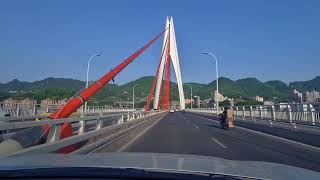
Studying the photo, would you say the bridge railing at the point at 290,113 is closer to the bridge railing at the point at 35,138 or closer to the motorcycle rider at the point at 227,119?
the motorcycle rider at the point at 227,119

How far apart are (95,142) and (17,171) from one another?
38.2ft

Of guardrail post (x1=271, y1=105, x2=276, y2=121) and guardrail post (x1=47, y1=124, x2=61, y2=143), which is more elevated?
guardrail post (x1=271, y1=105, x2=276, y2=121)

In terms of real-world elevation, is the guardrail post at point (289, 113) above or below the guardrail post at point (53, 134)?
above

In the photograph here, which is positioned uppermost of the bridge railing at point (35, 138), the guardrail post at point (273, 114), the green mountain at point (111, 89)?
the green mountain at point (111, 89)

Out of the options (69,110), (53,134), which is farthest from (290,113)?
(53,134)

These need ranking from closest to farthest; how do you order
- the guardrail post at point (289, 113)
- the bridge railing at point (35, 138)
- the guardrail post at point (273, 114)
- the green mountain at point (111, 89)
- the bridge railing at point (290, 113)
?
the bridge railing at point (35, 138), the bridge railing at point (290, 113), the guardrail post at point (289, 113), the guardrail post at point (273, 114), the green mountain at point (111, 89)

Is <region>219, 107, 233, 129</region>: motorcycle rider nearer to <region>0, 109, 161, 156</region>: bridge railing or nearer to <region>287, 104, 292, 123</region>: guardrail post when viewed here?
<region>287, 104, 292, 123</region>: guardrail post

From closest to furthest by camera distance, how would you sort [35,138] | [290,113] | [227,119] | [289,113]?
[35,138], [290,113], [289,113], [227,119]

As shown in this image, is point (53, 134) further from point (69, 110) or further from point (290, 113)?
point (290, 113)

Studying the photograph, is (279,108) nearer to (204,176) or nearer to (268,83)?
(204,176)

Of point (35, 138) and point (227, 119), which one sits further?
point (227, 119)

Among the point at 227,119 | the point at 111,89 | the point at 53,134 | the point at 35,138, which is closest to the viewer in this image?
the point at 53,134

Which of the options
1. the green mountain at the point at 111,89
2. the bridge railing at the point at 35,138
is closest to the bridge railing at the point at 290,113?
the bridge railing at the point at 35,138

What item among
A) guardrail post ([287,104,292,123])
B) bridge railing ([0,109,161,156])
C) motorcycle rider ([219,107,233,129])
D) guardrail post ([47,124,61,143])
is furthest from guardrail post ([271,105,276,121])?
guardrail post ([47,124,61,143])
